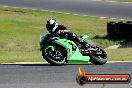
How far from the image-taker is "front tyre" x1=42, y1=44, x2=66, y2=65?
10.6 meters

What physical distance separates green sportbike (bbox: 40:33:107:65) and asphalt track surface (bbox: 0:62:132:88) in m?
0.19

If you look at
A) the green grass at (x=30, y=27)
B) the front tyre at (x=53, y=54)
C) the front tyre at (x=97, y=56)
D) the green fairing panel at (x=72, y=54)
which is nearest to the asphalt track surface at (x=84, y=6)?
the green grass at (x=30, y=27)

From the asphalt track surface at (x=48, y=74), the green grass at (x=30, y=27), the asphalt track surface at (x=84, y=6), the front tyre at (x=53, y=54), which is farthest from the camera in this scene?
the asphalt track surface at (x=84, y=6)

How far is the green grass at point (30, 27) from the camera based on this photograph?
772 inches

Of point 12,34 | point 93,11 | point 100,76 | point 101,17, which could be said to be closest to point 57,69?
point 100,76

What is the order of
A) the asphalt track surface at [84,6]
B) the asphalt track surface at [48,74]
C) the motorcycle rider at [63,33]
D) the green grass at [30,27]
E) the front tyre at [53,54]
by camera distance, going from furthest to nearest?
the asphalt track surface at [84,6]
the green grass at [30,27]
the motorcycle rider at [63,33]
the front tyre at [53,54]
the asphalt track surface at [48,74]

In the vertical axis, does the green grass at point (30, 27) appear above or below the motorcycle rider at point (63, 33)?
below

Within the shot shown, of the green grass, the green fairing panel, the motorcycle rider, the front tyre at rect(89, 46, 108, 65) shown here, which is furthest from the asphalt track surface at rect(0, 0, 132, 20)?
the green fairing panel

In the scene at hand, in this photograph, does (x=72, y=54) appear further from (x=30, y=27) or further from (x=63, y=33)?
(x=30, y=27)

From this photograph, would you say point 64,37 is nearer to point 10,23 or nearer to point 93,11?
point 10,23

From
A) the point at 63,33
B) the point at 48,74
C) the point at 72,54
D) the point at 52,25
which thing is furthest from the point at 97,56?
the point at 48,74

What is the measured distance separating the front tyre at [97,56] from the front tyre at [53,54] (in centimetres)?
73

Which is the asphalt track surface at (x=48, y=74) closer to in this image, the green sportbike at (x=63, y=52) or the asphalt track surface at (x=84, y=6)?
the green sportbike at (x=63, y=52)

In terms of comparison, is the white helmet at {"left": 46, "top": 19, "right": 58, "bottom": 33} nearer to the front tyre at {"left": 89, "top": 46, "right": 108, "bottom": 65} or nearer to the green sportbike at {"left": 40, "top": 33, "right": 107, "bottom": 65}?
the green sportbike at {"left": 40, "top": 33, "right": 107, "bottom": 65}
